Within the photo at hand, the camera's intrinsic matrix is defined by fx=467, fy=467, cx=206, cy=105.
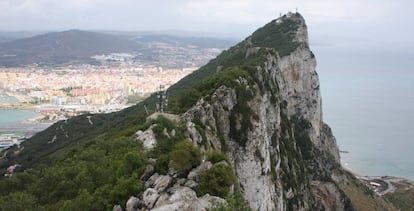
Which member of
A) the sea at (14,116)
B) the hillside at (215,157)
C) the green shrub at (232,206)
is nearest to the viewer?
the green shrub at (232,206)

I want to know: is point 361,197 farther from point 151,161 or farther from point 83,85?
point 83,85

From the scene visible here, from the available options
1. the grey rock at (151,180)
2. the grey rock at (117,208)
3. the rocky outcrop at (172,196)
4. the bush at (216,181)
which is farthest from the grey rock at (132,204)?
the bush at (216,181)

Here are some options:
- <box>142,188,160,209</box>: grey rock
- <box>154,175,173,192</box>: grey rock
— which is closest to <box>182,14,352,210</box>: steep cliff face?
<box>154,175,173,192</box>: grey rock

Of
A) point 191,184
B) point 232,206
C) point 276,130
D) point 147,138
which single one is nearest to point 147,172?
point 191,184

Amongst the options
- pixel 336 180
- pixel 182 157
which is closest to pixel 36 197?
pixel 182 157

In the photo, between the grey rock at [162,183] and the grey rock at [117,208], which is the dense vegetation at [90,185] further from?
the grey rock at [162,183]
